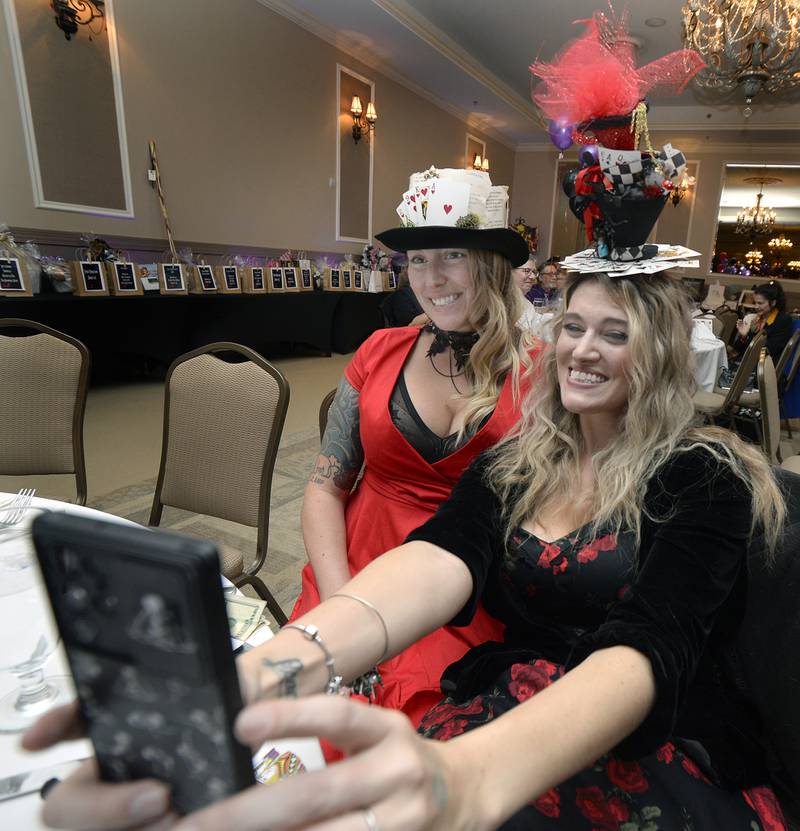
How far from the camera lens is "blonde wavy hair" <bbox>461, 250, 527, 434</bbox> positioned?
1.46 m

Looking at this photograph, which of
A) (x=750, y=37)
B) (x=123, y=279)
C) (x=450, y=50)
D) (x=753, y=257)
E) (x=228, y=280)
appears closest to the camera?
(x=123, y=279)

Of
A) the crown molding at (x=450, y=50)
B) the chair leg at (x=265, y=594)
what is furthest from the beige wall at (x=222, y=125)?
the chair leg at (x=265, y=594)

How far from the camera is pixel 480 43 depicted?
7215mm

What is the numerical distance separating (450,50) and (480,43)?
16.0 inches

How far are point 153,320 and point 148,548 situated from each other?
495 cm

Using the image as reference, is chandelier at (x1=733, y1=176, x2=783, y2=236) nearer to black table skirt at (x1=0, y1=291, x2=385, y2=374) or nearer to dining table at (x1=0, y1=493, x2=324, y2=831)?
black table skirt at (x1=0, y1=291, x2=385, y2=374)

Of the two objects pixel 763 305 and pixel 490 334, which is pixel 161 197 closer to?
pixel 490 334

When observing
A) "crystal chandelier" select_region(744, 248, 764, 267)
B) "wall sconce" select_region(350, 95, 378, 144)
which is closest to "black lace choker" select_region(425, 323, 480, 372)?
"wall sconce" select_region(350, 95, 378, 144)

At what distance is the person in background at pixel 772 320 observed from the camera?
491cm

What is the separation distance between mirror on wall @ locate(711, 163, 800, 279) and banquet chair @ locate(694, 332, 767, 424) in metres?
8.00

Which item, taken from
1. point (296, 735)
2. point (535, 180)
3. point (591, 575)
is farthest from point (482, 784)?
point (535, 180)

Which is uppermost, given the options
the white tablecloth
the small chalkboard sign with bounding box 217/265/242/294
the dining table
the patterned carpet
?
the small chalkboard sign with bounding box 217/265/242/294

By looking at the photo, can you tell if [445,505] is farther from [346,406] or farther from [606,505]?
[346,406]

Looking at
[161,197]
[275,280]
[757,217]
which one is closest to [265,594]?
[161,197]
